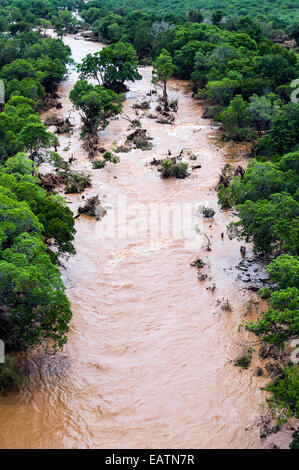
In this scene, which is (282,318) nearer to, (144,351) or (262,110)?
(144,351)

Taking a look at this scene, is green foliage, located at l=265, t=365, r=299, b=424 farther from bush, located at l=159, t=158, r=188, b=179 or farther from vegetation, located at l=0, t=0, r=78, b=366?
bush, located at l=159, t=158, r=188, b=179

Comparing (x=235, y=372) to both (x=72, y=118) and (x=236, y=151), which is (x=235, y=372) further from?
(x=72, y=118)

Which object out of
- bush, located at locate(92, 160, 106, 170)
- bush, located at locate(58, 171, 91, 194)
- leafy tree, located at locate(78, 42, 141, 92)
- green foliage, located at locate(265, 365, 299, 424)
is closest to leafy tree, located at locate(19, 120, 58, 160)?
bush, located at locate(58, 171, 91, 194)

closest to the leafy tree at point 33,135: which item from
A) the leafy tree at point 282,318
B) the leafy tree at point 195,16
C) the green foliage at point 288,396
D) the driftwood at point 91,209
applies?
the driftwood at point 91,209

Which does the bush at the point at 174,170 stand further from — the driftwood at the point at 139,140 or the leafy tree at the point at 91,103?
the leafy tree at the point at 91,103

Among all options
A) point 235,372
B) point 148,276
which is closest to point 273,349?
point 235,372

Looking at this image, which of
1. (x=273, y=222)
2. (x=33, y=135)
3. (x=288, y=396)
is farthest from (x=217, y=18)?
(x=288, y=396)
